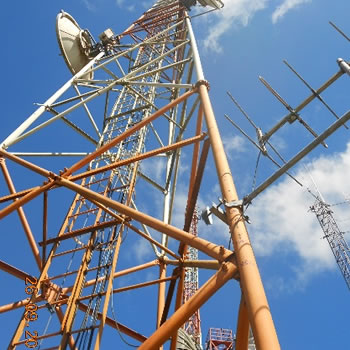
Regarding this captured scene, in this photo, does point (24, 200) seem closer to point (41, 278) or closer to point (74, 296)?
point (41, 278)

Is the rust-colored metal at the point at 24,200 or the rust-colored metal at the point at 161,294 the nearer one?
the rust-colored metal at the point at 24,200

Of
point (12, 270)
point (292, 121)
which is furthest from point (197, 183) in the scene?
point (12, 270)

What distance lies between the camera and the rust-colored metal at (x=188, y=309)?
4027 millimetres

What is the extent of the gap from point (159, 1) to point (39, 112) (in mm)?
12506

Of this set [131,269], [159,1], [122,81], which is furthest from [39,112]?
[159,1]

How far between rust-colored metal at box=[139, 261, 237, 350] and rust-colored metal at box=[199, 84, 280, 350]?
18cm

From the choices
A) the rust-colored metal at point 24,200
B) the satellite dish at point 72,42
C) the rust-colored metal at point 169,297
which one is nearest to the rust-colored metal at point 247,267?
the rust-colored metal at point 24,200

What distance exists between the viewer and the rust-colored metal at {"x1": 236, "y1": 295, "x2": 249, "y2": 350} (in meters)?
4.35

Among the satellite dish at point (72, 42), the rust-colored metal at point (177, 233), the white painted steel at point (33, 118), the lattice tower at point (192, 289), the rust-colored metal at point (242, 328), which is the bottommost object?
the rust-colored metal at point (242, 328)

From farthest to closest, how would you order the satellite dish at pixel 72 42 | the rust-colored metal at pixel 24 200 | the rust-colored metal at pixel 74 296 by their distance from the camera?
the satellite dish at pixel 72 42 < the rust-colored metal at pixel 24 200 < the rust-colored metal at pixel 74 296

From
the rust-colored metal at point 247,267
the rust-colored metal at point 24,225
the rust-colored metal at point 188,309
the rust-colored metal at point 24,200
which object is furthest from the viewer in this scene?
the rust-colored metal at point 24,225

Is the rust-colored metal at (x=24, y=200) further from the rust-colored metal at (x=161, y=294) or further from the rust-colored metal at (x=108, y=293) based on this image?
the rust-colored metal at (x=161, y=294)

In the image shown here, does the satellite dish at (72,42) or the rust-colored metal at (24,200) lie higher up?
the satellite dish at (72,42)

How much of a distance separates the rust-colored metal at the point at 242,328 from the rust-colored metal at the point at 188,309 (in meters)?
Result: 0.48
